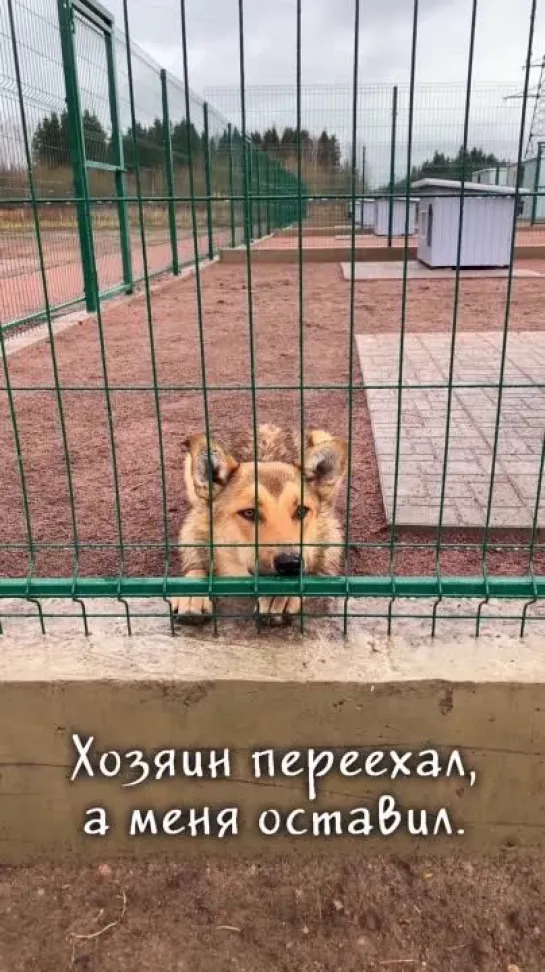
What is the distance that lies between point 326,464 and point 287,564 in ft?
1.91

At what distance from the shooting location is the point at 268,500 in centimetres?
287

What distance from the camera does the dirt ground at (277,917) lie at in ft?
7.77

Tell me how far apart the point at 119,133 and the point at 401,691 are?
11327 mm

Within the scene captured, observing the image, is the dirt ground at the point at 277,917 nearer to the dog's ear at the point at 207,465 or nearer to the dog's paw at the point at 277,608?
the dog's paw at the point at 277,608

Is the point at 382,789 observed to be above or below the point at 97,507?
below

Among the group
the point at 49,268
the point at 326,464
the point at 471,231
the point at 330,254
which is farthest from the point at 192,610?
the point at 330,254

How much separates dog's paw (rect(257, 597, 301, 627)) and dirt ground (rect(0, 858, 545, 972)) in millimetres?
912

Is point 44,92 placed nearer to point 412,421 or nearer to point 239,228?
point 412,421

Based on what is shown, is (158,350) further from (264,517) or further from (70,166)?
(264,517)

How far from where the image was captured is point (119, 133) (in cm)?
1154

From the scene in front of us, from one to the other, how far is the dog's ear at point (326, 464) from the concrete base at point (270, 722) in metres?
0.59

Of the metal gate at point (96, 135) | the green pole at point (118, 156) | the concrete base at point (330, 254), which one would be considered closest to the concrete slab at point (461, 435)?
the metal gate at point (96, 135)

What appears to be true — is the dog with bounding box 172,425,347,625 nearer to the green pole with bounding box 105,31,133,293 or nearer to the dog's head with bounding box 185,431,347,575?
the dog's head with bounding box 185,431,347,575

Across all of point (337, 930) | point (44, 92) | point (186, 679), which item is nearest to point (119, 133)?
point (44, 92)
